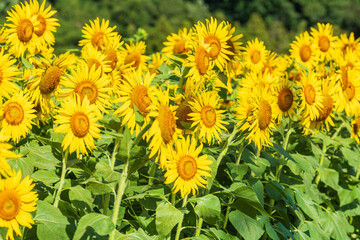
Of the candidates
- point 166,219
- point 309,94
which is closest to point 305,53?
point 309,94

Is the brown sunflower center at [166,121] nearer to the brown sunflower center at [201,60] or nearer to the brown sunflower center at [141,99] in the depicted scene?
the brown sunflower center at [141,99]

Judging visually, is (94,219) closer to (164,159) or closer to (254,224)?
(164,159)

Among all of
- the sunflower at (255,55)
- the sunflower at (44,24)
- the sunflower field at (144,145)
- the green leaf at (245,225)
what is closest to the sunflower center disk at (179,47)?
the sunflower field at (144,145)

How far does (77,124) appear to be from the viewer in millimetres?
2730

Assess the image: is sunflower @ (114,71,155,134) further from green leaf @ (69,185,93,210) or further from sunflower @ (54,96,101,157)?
green leaf @ (69,185,93,210)

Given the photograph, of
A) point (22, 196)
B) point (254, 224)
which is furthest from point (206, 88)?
point (22, 196)

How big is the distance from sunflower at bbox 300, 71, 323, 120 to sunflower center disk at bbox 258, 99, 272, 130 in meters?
0.89

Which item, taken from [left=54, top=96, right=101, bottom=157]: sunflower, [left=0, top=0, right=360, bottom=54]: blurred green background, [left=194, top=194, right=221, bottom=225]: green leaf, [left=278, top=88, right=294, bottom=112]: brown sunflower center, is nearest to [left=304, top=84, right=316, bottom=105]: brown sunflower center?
[left=278, top=88, right=294, bottom=112]: brown sunflower center

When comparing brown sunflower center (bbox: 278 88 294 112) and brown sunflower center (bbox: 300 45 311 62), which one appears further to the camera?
brown sunflower center (bbox: 300 45 311 62)

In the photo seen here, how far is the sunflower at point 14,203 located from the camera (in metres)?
2.29

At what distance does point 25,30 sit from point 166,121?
1.60 m

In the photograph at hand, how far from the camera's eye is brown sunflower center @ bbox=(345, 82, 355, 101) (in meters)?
4.68

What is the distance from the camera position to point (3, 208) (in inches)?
89.8

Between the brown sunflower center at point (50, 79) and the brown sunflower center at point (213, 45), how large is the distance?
1.00 meters
